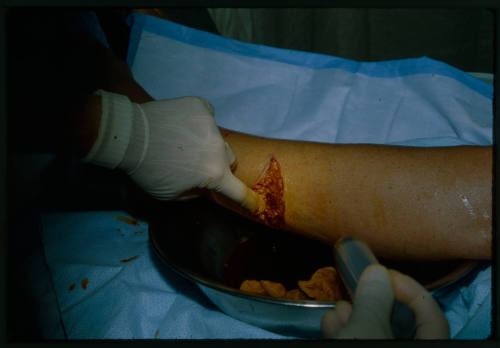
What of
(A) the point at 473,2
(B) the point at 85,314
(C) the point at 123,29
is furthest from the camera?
(C) the point at 123,29

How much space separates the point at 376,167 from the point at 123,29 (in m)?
1.29

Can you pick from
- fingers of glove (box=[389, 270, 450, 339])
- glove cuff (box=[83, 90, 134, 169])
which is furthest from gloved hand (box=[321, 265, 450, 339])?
glove cuff (box=[83, 90, 134, 169])

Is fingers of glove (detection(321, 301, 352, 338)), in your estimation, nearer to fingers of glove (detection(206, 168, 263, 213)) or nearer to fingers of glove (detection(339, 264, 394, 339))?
fingers of glove (detection(339, 264, 394, 339))

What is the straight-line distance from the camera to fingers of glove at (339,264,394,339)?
40 cm

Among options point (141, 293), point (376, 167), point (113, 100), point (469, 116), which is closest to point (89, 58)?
point (113, 100)

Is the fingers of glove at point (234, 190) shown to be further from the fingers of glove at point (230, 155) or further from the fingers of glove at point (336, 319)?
the fingers of glove at point (336, 319)

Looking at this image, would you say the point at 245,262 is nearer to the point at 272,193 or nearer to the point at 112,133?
the point at 272,193

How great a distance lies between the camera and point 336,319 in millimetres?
440

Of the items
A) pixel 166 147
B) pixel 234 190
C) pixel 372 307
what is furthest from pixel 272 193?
pixel 372 307

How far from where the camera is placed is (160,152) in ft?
2.02

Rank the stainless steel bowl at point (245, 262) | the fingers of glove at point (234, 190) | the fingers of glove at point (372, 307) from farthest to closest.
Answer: the fingers of glove at point (234, 190) → the stainless steel bowl at point (245, 262) → the fingers of glove at point (372, 307)

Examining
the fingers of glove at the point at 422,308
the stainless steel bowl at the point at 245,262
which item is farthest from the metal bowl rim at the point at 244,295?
the fingers of glove at the point at 422,308

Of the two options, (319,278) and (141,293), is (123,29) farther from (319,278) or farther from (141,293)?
(319,278)

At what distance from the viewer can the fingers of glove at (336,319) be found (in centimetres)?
44
